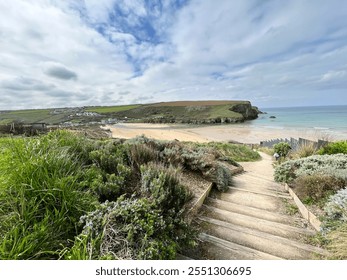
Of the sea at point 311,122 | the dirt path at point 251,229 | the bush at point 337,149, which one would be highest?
the bush at point 337,149

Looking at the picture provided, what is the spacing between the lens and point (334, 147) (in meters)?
7.55

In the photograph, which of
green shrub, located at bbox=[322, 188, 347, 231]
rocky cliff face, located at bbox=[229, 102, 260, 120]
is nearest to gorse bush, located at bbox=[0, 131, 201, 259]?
green shrub, located at bbox=[322, 188, 347, 231]

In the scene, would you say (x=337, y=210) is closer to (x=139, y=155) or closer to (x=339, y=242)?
(x=339, y=242)

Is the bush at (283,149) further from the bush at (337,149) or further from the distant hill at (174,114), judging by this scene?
the distant hill at (174,114)

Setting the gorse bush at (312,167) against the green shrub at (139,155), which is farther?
the gorse bush at (312,167)

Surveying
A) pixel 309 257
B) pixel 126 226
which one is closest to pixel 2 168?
pixel 126 226

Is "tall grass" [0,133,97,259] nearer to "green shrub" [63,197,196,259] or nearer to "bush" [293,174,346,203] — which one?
"green shrub" [63,197,196,259]

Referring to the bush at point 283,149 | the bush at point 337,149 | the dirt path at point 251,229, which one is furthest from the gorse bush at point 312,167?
the bush at point 283,149

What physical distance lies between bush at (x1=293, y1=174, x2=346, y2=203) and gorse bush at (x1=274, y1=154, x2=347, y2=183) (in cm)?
22

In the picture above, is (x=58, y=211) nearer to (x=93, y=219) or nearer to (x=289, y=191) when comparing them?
(x=93, y=219)

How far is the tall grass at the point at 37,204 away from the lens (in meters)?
1.83

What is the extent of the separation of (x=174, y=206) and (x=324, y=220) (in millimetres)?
2500

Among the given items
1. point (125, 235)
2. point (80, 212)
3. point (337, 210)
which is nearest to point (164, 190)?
point (125, 235)

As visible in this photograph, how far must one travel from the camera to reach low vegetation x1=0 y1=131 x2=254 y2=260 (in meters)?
1.82
